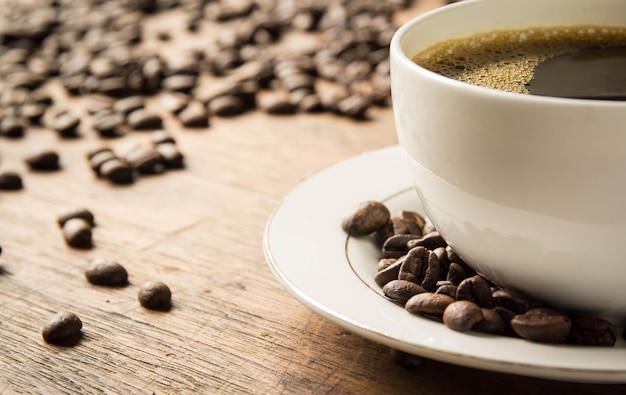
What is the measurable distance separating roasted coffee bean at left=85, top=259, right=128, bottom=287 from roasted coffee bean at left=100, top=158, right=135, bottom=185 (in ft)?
1.35

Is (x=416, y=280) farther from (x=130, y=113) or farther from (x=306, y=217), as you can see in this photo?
(x=130, y=113)

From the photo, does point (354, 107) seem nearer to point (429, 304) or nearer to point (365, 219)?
point (365, 219)

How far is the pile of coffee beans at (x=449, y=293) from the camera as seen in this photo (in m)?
0.83

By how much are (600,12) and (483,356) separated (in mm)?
628

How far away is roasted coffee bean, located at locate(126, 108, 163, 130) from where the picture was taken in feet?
6.09

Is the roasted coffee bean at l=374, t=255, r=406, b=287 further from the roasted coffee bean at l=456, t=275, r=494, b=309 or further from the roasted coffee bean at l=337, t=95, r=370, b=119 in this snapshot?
the roasted coffee bean at l=337, t=95, r=370, b=119

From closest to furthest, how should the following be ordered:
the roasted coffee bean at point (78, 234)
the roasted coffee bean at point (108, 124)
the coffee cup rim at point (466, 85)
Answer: the coffee cup rim at point (466, 85) < the roasted coffee bean at point (78, 234) < the roasted coffee bean at point (108, 124)

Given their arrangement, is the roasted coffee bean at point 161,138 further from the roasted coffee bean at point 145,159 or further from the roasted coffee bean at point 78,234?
the roasted coffee bean at point 78,234

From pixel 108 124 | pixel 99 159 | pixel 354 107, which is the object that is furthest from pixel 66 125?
pixel 354 107

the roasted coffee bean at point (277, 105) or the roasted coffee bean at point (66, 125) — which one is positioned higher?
the roasted coffee bean at point (66, 125)

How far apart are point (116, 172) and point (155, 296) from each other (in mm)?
537

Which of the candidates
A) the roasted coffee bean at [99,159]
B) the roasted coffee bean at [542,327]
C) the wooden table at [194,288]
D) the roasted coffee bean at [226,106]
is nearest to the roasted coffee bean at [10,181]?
the wooden table at [194,288]

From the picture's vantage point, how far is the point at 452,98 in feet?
2.79

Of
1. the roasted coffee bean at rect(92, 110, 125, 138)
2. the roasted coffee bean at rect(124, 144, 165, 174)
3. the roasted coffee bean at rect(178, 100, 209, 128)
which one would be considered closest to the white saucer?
the roasted coffee bean at rect(124, 144, 165, 174)
